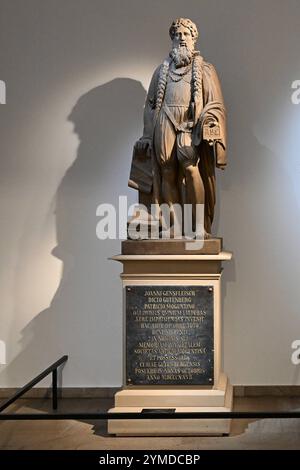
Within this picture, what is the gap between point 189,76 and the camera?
4461 mm

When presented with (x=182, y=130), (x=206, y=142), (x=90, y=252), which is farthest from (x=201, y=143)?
(x=90, y=252)

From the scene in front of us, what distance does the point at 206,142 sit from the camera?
443 cm

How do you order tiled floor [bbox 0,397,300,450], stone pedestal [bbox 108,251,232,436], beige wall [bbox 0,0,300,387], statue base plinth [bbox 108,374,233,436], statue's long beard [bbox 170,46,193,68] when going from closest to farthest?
1. tiled floor [bbox 0,397,300,450]
2. statue base plinth [bbox 108,374,233,436]
3. stone pedestal [bbox 108,251,232,436]
4. statue's long beard [bbox 170,46,193,68]
5. beige wall [bbox 0,0,300,387]

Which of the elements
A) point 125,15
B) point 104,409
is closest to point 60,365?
point 104,409

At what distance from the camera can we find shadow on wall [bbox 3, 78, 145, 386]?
17.4 feet

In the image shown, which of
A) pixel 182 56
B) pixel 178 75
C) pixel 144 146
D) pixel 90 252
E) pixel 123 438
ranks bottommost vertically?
pixel 123 438

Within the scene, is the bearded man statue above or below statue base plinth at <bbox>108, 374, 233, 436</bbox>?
above

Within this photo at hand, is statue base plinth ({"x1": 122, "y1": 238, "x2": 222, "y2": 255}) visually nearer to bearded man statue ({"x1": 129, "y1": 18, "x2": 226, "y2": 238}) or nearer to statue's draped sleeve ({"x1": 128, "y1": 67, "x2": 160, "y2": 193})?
bearded man statue ({"x1": 129, "y1": 18, "x2": 226, "y2": 238})

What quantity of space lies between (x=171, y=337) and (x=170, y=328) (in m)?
0.06

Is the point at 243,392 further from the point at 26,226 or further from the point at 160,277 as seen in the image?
the point at 26,226

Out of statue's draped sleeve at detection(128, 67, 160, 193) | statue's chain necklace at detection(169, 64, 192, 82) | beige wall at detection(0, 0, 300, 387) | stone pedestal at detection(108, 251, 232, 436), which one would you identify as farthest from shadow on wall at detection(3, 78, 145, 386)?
stone pedestal at detection(108, 251, 232, 436)

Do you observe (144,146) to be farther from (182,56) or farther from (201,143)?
(182,56)

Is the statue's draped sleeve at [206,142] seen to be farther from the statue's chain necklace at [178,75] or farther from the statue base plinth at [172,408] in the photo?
the statue base plinth at [172,408]

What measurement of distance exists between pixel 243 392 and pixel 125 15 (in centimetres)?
297
